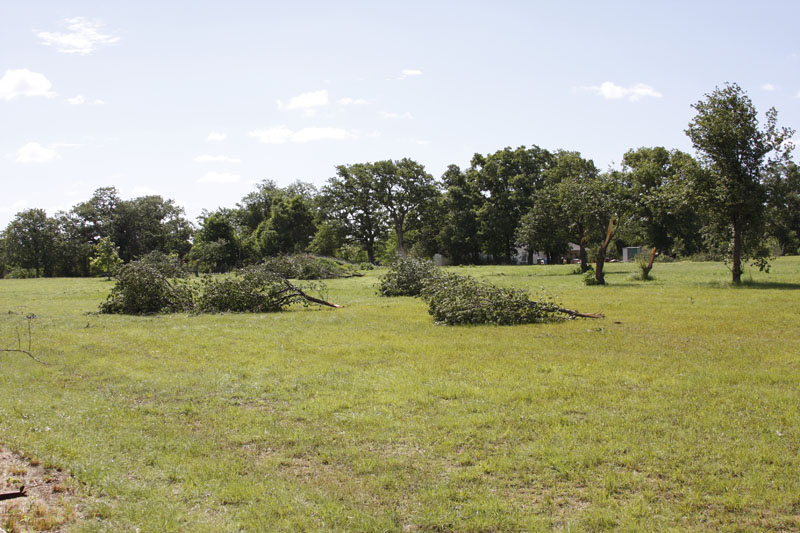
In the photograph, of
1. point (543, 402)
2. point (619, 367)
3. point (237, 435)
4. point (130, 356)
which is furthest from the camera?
point (130, 356)

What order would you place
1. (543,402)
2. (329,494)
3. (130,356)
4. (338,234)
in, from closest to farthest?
(329,494) → (543,402) → (130,356) → (338,234)

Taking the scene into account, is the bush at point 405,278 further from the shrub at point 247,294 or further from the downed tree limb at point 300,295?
the shrub at point 247,294

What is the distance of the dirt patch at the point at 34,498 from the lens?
12.6 feet

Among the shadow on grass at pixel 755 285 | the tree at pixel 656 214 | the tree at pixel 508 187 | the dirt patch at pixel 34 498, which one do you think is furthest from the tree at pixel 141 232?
the dirt patch at pixel 34 498

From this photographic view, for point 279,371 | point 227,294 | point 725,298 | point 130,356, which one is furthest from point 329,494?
point 725,298

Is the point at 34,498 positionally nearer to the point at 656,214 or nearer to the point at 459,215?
the point at 656,214

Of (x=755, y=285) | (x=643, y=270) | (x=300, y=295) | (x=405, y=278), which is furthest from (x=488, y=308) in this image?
(x=643, y=270)

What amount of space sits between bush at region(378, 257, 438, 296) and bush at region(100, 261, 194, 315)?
7601mm

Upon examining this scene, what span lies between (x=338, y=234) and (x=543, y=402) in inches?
2362

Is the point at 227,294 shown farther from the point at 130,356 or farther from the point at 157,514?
the point at 157,514

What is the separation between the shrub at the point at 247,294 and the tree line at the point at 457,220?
44.0 ft

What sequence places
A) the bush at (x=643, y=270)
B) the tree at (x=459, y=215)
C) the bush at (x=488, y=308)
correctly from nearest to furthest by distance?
1. the bush at (x=488, y=308)
2. the bush at (x=643, y=270)
3. the tree at (x=459, y=215)

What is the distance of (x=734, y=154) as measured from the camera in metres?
20.9

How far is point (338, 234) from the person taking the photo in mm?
65625
